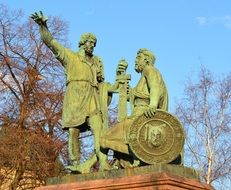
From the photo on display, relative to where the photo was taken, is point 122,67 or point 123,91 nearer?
point 123,91

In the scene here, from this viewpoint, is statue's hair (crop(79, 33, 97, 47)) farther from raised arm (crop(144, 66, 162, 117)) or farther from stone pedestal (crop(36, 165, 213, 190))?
stone pedestal (crop(36, 165, 213, 190))

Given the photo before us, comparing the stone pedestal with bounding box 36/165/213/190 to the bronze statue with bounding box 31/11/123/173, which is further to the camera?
the bronze statue with bounding box 31/11/123/173

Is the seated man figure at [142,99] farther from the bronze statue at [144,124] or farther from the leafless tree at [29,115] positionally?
the leafless tree at [29,115]

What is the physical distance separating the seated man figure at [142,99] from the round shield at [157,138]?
266mm

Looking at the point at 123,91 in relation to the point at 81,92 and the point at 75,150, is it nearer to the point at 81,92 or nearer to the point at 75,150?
the point at 81,92

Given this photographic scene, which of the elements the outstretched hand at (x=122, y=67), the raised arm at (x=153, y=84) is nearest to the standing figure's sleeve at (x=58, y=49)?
the outstretched hand at (x=122, y=67)

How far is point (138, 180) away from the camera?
8.54 m

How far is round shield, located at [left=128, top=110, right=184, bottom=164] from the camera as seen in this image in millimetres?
8969

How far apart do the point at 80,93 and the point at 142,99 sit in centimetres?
108

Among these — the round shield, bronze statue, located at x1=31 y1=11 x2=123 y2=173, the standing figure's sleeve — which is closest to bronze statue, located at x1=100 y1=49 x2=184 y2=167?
the round shield

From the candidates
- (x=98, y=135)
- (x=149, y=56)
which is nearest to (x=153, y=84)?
(x=149, y=56)

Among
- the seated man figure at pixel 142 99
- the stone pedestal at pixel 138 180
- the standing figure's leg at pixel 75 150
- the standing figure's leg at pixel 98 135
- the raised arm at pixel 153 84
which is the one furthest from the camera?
the standing figure's leg at pixel 75 150

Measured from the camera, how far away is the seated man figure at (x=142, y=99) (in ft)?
30.9

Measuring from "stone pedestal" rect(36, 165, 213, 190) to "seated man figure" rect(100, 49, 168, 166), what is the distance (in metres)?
0.62
